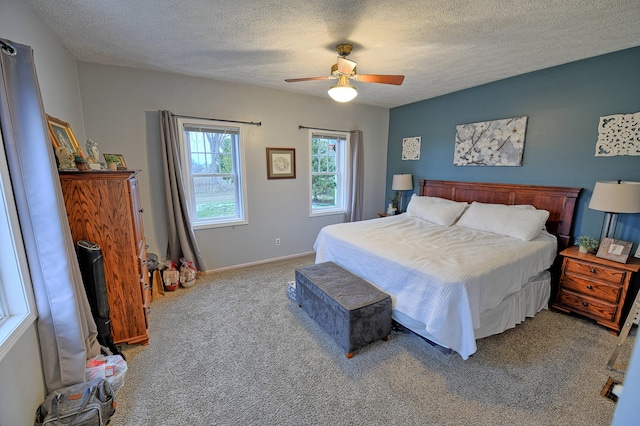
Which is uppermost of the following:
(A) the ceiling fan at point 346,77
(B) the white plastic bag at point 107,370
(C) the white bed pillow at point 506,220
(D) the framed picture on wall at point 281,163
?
(A) the ceiling fan at point 346,77

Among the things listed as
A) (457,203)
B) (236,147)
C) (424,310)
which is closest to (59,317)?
(424,310)

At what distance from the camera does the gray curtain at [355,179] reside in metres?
4.39

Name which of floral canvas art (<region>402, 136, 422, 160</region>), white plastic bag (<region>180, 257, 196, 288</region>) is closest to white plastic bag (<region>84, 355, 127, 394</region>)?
white plastic bag (<region>180, 257, 196, 288</region>)

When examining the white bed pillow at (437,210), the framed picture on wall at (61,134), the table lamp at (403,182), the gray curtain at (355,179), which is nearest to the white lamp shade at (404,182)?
the table lamp at (403,182)

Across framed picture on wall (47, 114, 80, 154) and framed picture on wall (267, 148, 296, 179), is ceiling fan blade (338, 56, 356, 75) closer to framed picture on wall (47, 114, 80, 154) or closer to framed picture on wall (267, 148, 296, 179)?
framed picture on wall (267, 148, 296, 179)

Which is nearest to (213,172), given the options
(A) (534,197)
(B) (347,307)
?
(B) (347,307)

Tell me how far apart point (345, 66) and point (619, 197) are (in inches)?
101

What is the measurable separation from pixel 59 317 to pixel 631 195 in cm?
418

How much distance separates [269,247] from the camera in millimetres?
3994

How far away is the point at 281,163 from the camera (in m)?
3.86

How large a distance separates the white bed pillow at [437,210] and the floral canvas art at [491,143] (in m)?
0.64

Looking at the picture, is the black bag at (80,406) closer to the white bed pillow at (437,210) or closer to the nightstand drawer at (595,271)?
the white bed pillow at (437,210)

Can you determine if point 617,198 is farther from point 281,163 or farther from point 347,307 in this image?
point 281,163

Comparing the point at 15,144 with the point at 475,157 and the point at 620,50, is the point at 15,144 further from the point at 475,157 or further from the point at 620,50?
the point at 620,50
